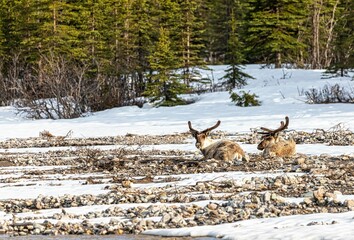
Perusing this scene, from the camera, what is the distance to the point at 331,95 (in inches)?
1231

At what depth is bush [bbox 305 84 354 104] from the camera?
100ft

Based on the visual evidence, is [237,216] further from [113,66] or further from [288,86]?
[113,66]

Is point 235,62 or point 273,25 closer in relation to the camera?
point 235,62

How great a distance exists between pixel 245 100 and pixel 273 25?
10.5m

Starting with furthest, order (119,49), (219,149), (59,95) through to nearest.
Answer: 1. (119,49)
2. (59,95)
3. (219,149)

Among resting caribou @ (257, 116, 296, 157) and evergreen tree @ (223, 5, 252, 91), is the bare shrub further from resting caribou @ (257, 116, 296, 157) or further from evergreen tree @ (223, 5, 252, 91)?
resting caribou @ (257, 116, 296, 157)

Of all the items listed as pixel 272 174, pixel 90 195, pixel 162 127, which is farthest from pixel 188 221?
pixel 162 127

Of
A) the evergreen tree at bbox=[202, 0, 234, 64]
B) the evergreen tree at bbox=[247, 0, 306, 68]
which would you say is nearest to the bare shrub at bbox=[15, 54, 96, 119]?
the evergreen tree at bbox=[247, 0, 306, 68]

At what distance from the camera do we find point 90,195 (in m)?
11.5

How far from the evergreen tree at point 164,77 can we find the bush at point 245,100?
3102mm

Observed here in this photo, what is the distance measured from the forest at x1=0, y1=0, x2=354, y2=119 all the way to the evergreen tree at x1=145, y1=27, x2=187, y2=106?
54 mm

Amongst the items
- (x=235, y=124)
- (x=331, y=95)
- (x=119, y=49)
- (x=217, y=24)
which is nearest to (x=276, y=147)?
(x=235, y=124)

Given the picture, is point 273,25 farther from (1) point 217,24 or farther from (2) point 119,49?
(1) point 217,24

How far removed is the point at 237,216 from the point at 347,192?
2.30m
